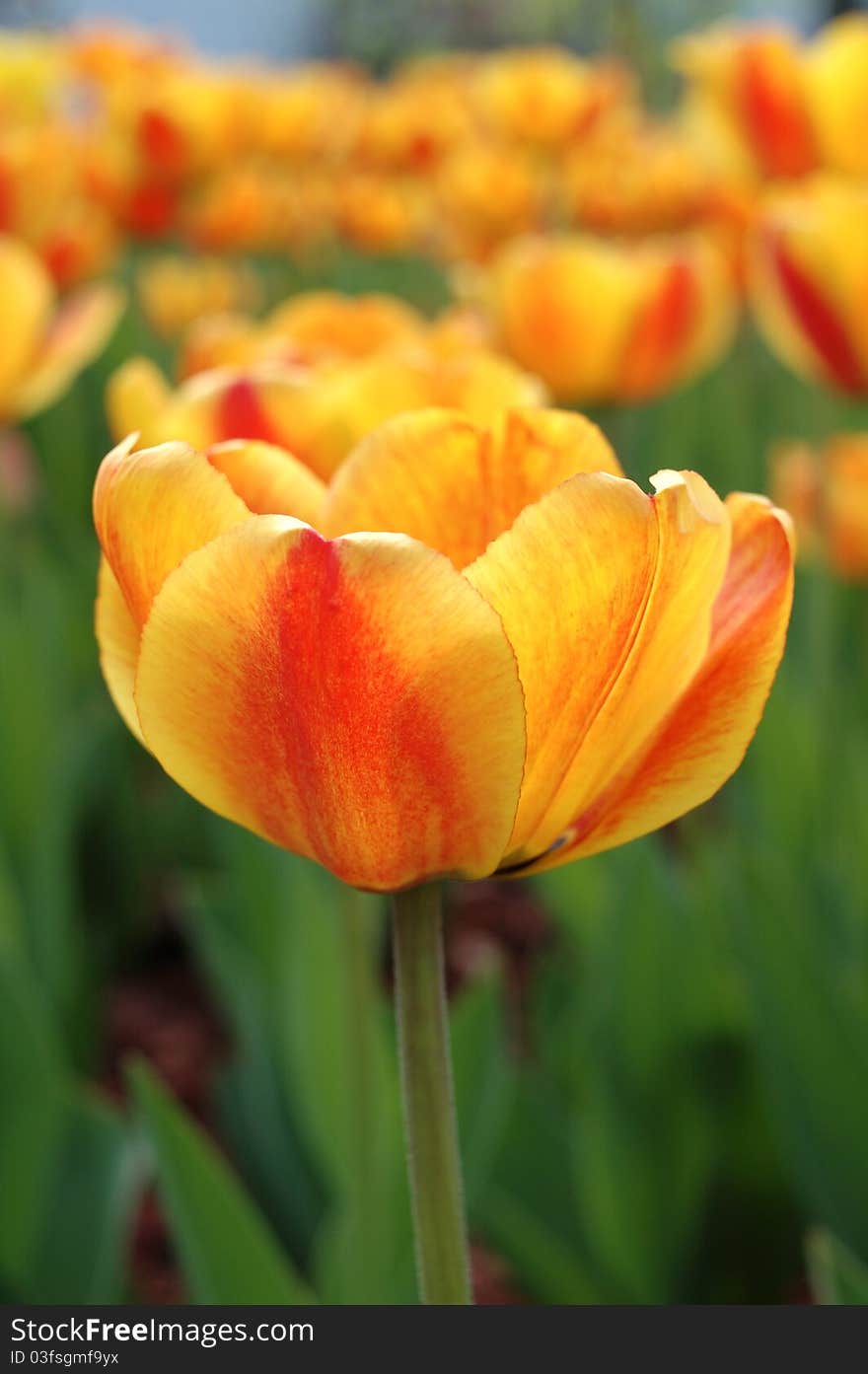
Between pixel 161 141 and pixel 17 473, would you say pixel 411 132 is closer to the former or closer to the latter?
pixel 161 141

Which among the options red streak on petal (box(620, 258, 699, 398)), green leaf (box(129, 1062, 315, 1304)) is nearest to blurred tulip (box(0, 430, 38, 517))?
red streak on petal (box(620, 258, 699, 398))

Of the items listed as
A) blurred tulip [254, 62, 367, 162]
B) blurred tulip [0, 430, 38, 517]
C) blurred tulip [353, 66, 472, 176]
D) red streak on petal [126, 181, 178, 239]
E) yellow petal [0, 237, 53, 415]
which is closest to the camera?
yellow petal [0, 237, 53, 415]

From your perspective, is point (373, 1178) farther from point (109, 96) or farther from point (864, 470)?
point (109, 96)

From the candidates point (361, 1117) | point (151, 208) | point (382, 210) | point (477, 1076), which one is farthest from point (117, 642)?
point (382, 210)

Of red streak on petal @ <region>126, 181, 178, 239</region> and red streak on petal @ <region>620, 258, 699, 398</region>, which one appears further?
red streak on petal @ <region>126, 181, 178, 239</region>

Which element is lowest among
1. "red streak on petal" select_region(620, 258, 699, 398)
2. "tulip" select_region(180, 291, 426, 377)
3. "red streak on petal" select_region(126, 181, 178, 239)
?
"red streak on petal" select_region(126, 181, 178, 239)

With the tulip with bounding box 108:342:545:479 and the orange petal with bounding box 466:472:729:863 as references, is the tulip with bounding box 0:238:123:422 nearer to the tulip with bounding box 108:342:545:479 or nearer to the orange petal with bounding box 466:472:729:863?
the tulip with bounding box 108:342:545:479

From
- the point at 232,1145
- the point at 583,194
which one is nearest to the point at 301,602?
the point at 232,1145
